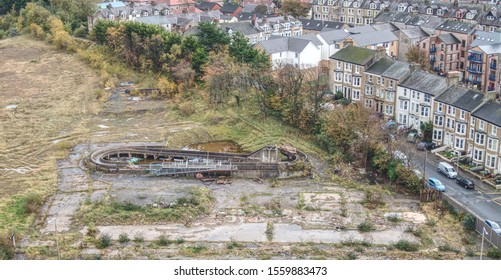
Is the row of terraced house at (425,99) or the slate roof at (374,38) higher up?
the slate roof at (374,38)

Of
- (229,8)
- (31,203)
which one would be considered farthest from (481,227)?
(229,8)

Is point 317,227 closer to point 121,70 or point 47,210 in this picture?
point 47,210

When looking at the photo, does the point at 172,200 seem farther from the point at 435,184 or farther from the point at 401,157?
the point at 435,184

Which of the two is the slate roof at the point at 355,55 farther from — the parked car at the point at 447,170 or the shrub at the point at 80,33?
the shrub at the point at 80,33

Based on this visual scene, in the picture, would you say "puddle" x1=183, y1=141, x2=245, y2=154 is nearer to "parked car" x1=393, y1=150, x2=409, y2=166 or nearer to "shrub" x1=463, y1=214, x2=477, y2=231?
"parked car" x1=393, y1=150, x2=409, y2=166

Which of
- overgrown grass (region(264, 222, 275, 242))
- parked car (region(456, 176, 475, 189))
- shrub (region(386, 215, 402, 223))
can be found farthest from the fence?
overgrown grass (region(264, 222, 275, 242))

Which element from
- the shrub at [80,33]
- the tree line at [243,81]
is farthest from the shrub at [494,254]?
the shrub at [80,33]
